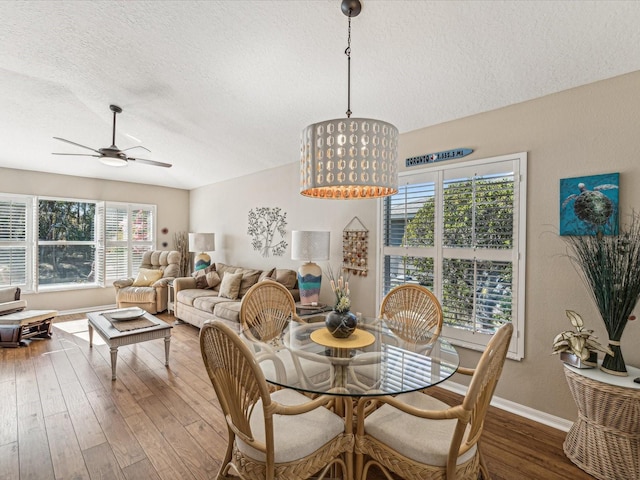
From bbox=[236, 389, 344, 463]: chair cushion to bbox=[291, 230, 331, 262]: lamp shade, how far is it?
213cm

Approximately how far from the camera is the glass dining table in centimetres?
155

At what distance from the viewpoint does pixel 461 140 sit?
2955 mm

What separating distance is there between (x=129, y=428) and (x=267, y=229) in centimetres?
332

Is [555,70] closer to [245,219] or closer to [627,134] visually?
[627,134]

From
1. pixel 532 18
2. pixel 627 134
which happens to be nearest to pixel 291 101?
pixel 532 18

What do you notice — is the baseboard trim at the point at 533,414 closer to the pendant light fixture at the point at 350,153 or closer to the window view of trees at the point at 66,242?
the pendant light fixture at the point at 350,153

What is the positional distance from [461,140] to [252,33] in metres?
2.04

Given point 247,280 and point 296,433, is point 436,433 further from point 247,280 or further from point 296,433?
point 247,280

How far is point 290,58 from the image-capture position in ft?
8.63

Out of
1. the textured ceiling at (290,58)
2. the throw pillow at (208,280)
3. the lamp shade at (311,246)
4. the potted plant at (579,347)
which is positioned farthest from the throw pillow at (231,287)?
the potted plant at (579,347)

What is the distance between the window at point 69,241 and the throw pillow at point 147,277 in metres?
0.70

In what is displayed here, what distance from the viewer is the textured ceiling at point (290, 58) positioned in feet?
6.70

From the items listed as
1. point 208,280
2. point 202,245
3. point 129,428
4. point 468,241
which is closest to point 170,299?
point 208,280

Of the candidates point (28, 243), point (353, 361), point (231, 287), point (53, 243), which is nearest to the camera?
point (353, 361)
